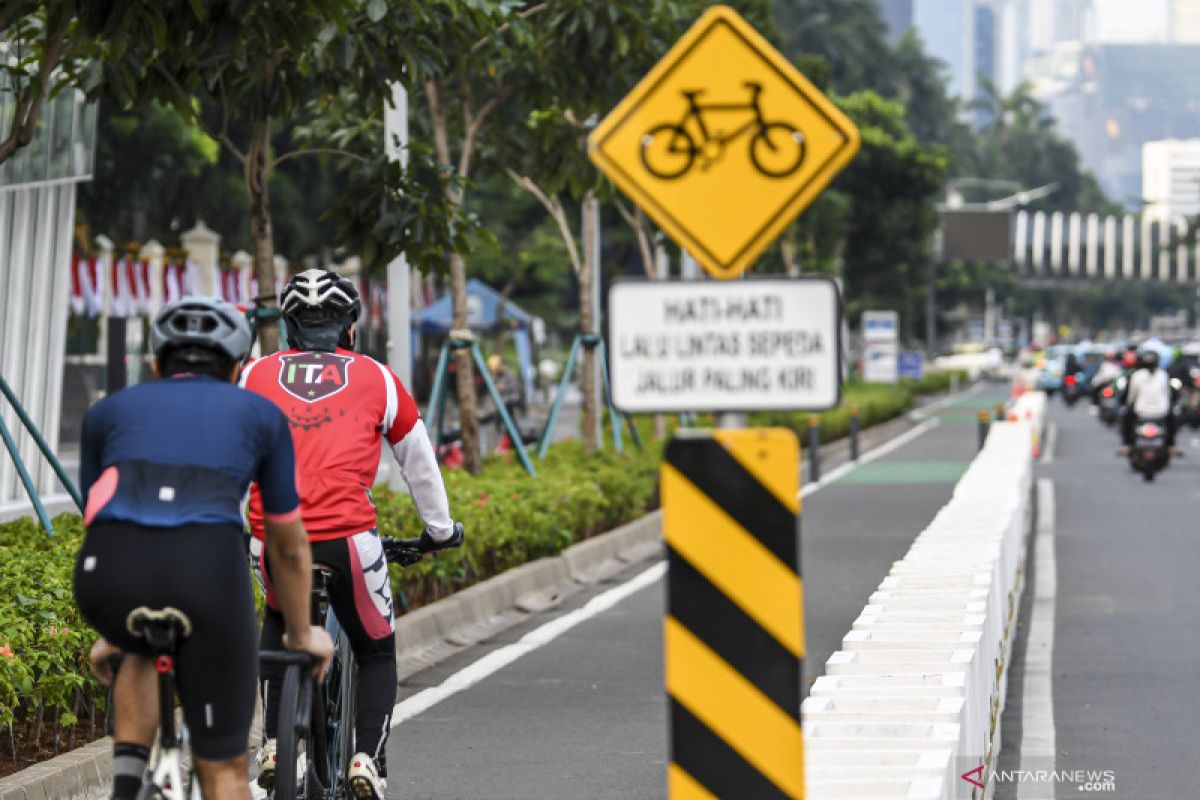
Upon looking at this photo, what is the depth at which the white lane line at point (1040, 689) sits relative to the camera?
886cm

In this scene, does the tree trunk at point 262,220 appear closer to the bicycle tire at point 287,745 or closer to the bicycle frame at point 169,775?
the bicycle tire at point 287,745

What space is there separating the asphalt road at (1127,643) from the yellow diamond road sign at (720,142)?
12.8 ft

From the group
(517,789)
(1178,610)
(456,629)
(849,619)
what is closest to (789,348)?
(517,789)

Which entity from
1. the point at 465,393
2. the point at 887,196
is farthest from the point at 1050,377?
the point at 465,393

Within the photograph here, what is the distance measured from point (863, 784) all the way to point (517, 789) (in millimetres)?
2889

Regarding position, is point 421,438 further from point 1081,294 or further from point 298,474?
point 1081,294

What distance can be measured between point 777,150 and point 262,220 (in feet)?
28.7

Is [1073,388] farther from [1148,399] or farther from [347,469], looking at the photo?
[347,469]

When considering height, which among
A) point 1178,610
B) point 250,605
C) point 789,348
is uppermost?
point 789,348

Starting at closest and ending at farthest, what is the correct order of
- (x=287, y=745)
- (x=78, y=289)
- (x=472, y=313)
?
(x=287, y=745), (x=78, y=289), (x=472, y=313)

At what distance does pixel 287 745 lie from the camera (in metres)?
6.05

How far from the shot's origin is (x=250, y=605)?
507 centimetres

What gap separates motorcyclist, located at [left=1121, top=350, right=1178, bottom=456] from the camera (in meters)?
28.8

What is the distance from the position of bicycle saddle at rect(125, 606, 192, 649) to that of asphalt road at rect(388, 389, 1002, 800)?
349 centimetres
